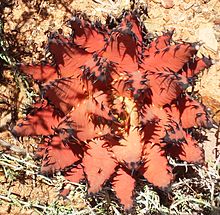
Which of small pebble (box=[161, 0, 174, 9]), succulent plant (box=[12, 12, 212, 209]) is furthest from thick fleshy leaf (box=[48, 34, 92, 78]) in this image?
small pebble (box=[161, 0, 174, 9])

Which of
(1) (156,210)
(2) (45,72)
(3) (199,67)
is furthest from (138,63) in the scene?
(1) (156,210)

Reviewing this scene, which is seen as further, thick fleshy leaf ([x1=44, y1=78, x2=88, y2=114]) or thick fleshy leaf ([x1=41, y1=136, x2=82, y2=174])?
thick fleshy leaf ([x1=41, y1=136, x2=82, y2=174])


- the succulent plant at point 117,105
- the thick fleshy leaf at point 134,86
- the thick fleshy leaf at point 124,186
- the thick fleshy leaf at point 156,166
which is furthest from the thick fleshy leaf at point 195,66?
the thick fleshy leaf at point 124,186

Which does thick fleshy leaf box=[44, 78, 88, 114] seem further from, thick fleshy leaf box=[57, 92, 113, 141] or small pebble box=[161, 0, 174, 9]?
small pebble box=[161, 0, 174, 9]

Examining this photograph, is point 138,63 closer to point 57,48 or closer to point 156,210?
A: point 57,48

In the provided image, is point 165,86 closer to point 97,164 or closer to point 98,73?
point 98,73

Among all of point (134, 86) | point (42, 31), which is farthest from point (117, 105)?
point (42, 31)

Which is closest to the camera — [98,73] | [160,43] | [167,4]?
[98,73]

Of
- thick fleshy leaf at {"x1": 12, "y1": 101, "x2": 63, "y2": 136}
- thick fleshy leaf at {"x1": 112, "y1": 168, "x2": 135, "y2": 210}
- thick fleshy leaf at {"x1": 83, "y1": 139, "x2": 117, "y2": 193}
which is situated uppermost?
thick fleshy leaf at {"x1": 12, "y1": 101, "x2": 63, "y2": 136}
